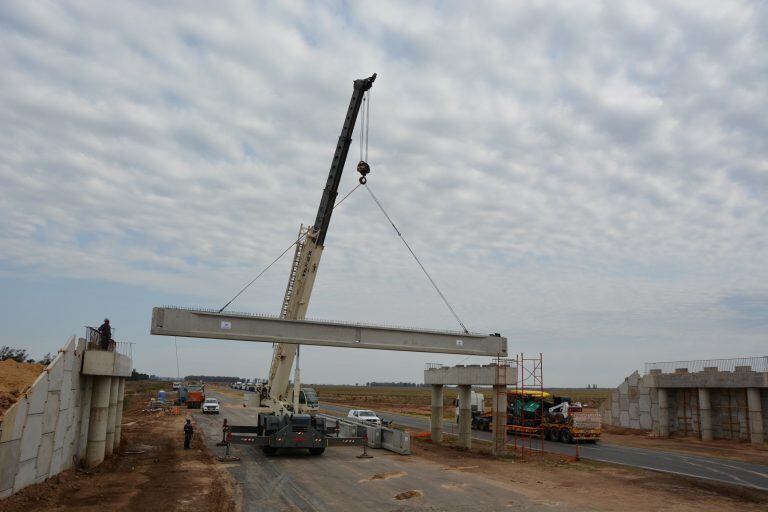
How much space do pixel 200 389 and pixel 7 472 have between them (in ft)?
196

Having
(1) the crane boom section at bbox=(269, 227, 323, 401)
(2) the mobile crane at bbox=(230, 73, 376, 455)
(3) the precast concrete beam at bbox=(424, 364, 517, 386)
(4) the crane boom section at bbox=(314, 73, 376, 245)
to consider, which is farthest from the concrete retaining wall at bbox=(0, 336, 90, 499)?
(3) the precast concrete beam at bbox=(424, 364, 517, 386)

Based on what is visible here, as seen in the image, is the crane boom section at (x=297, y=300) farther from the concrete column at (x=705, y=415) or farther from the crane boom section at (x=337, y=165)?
the concrete column at (x=705, y=415)

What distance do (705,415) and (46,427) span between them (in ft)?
127

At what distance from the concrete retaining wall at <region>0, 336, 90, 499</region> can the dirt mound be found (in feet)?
2.71

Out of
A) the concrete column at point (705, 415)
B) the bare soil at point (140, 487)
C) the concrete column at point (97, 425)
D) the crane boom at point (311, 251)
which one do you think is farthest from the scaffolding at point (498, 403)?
the concrete column at point (705, 415)

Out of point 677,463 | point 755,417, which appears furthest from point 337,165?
point 755,417

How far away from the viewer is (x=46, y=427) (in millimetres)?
14438

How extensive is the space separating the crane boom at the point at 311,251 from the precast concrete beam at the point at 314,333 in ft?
10.4

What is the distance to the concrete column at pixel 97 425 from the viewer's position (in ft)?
63.2

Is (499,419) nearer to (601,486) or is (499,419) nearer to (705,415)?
(601,486)

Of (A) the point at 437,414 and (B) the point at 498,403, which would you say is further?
(A) the point at 437,414

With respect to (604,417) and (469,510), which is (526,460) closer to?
(469,510)

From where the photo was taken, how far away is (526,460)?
2439 centimetres

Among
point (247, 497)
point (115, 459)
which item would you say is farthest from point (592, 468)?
point (115, 459)
